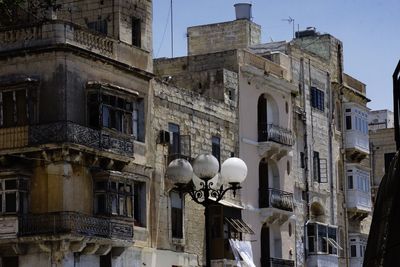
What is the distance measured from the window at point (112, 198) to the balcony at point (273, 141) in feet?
33.7

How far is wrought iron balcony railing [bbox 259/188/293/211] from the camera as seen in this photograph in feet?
150

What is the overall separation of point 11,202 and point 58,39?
4.79 meters

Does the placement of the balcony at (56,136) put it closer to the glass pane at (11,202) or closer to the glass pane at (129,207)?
the glass pane at (11,202)

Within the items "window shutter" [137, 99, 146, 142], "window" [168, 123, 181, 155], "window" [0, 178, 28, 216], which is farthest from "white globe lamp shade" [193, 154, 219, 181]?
"window" [168, 123, 181, 155]

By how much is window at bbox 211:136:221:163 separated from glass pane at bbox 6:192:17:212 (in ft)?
33.6

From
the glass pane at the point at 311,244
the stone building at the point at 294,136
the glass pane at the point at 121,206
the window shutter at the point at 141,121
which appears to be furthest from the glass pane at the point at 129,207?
the glass pane at the point at 311,244

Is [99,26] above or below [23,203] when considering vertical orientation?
above

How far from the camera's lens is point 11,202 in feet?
113

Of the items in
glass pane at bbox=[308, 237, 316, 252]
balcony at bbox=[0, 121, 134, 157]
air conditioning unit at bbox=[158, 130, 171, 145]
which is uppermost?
air conditioning unit at bbox=[158, 130, 171, 145]

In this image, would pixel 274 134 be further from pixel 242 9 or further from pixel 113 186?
pixel 113 186

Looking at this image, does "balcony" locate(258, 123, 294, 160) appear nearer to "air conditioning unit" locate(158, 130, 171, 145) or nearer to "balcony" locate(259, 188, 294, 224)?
"balcony" locate(259, 188, 294, 224)

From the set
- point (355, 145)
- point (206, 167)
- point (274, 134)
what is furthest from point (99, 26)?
point (355, 145)

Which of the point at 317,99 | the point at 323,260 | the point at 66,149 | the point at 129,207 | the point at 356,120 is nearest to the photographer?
the point at 66,149

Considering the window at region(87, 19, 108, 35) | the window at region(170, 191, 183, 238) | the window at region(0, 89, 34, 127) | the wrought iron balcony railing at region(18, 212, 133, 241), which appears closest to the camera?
the wrought iron balcony railing at region(18, 212, 133, 241)
